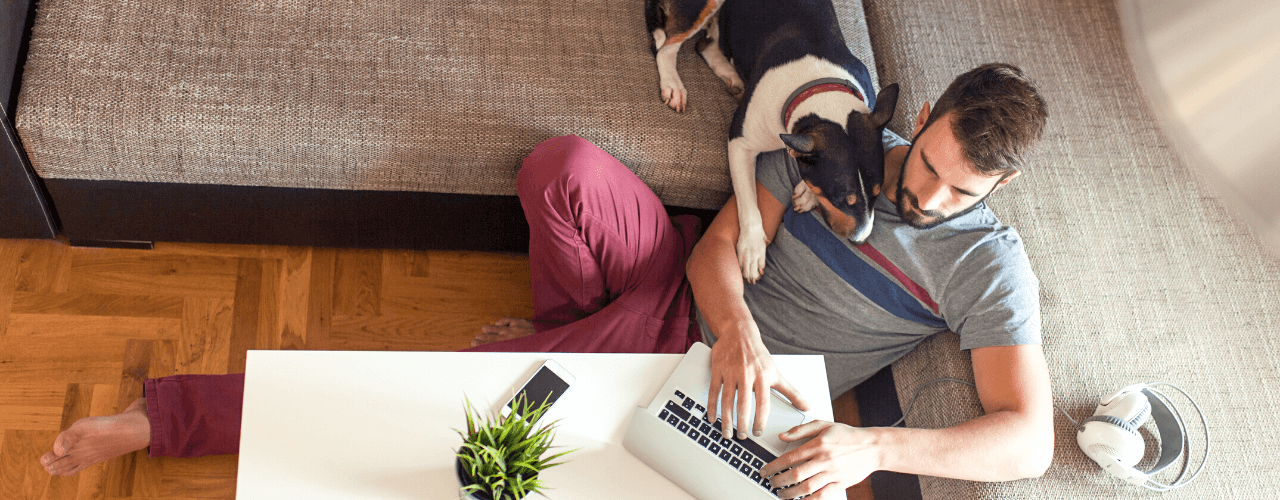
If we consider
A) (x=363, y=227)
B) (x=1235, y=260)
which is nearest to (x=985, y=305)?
(x=1235, y=260)

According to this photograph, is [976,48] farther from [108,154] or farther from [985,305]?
[108,154]

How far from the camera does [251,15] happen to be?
5.02 ft

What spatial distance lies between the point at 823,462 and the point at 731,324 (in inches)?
11.0

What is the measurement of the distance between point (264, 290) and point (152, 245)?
259 millimetres

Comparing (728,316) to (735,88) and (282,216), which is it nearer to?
(735,88)

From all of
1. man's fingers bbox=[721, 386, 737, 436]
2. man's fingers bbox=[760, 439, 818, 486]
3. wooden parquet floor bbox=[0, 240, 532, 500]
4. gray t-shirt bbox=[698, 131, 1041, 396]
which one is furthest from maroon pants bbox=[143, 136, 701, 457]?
man's fingers bbox=[760, 439, 818, 486]

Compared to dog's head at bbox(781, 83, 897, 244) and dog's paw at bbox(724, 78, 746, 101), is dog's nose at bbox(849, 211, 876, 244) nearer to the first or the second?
dog's head at bbox(781, 83, 897, 244)

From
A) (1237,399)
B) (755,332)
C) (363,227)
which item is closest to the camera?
(755,332)

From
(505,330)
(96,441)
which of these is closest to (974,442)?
(505,330)

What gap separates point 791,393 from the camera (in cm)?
114

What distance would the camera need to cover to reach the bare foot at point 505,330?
5.58 ft

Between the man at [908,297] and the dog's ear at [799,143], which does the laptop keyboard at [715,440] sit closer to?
the man at [908,297]

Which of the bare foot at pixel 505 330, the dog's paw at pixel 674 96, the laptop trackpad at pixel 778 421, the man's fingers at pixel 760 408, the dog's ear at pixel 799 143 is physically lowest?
the bare foot at pixel 505 330

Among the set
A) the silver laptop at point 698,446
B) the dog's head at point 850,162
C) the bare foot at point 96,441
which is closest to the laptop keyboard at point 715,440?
the silver laptop at point 698,446
